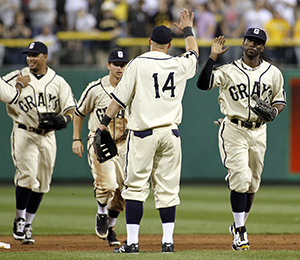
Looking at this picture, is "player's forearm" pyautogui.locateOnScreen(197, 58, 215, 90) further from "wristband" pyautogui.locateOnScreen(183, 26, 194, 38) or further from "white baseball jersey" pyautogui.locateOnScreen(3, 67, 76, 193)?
"white baseball jersey" pyautogui.locateOnScreen(3, 67, 76, 193)

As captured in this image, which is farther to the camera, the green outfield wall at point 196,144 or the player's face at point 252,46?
the green outfield wall at point 196,144

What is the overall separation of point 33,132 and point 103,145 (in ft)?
5.78

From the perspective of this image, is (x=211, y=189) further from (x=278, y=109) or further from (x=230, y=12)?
(x=278, y=109)

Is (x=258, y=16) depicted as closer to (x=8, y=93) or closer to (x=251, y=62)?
(x=251, y=62)

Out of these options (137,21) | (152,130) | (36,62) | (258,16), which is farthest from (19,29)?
(152,130)

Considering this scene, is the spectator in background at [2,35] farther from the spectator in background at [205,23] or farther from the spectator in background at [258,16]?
the spectator in background at [258,16]

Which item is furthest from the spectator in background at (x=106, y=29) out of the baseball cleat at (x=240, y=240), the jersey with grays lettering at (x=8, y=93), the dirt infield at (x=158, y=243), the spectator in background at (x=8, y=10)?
the baseball cleat at (x=240, y=240)

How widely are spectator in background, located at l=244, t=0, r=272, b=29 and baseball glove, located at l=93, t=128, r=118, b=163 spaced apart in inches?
341

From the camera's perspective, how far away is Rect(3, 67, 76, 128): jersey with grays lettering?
20.3 feet

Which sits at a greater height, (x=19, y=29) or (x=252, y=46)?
(x=19, y=29)

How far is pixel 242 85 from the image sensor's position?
5.37 m

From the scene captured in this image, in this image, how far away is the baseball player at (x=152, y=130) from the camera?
452 cm

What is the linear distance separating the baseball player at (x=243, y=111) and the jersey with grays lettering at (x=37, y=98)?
1.94 m

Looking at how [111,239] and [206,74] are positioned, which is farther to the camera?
[111,239]
